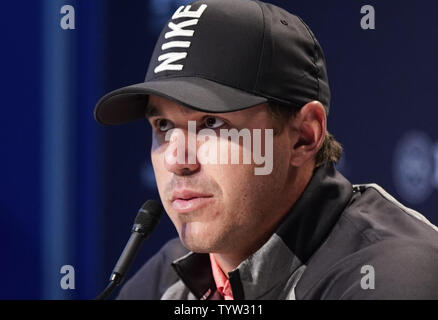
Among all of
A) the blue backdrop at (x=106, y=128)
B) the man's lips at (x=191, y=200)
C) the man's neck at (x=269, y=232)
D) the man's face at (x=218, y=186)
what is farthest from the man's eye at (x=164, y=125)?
the blue backdrop at (x=106, y=128)

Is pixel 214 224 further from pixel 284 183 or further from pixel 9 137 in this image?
pixel 9 137

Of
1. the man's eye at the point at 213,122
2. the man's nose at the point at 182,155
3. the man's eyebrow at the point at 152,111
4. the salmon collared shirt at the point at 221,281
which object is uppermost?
the man's eyebrow at the point at 152,111

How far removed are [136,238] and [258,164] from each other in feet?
0.71

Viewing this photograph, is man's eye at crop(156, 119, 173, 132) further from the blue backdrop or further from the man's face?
the blue backdrop

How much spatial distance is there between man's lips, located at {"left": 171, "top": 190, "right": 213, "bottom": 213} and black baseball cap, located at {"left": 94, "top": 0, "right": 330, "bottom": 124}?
14 centimetres

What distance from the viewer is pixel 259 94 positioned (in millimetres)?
974

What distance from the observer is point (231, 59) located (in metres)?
0.97

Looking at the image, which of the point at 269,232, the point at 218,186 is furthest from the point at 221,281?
the point at 218,186

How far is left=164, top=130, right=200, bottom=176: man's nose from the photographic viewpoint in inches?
37.3

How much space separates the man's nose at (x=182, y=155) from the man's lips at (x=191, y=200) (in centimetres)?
3

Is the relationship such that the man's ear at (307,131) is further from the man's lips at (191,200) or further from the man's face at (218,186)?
the man's lips at (191,200)

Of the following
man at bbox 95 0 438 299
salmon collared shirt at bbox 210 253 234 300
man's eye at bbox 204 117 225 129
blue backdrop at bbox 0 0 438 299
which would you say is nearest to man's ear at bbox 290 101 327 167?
man at bbox 95 0 438 299

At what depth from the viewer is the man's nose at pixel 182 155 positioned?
0.95m

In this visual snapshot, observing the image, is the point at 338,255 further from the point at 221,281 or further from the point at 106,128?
the point at 106,128
